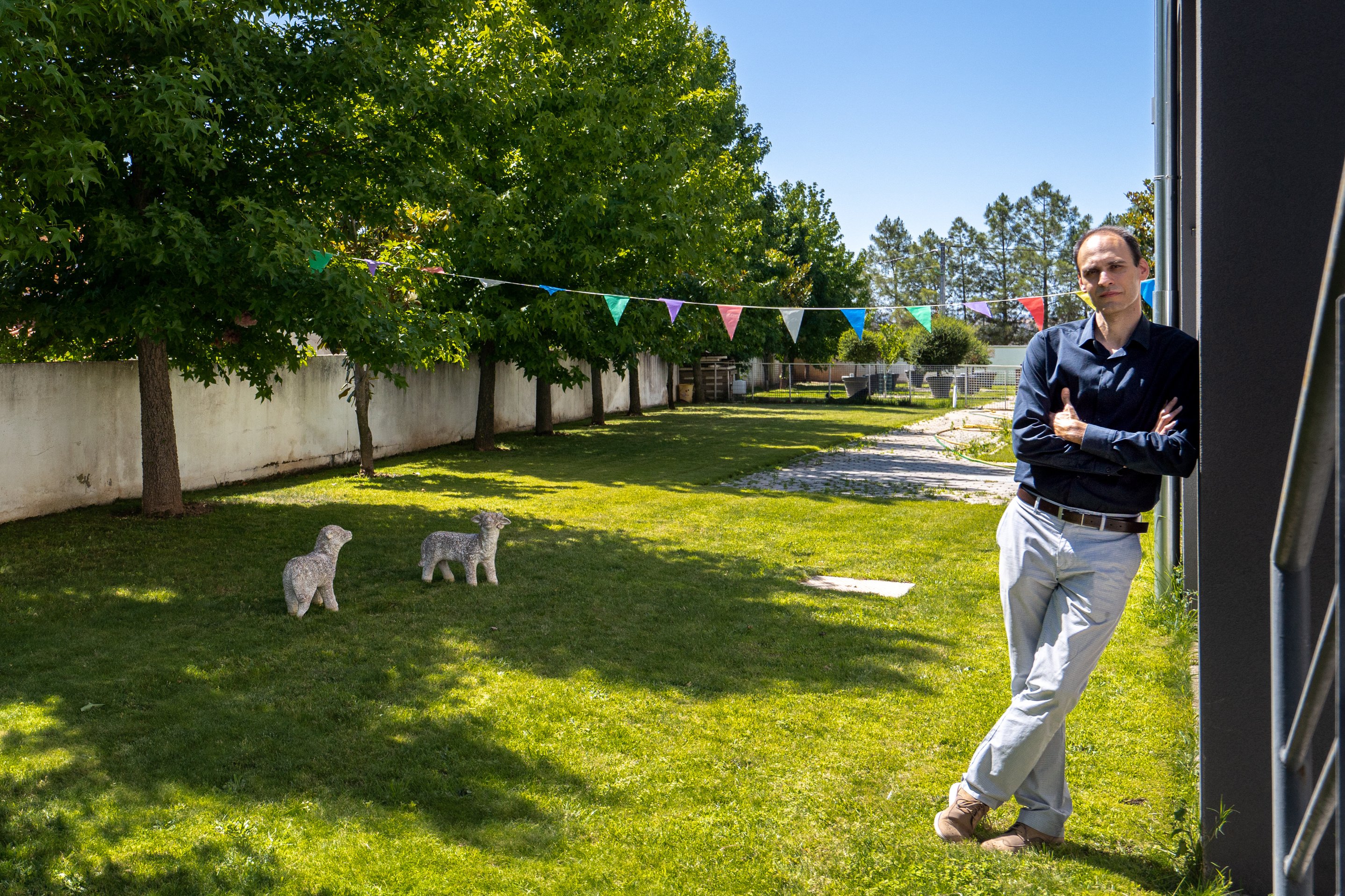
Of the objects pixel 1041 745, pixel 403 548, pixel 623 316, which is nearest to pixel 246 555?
pixel 403 548

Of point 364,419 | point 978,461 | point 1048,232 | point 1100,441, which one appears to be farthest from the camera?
point 1048,232

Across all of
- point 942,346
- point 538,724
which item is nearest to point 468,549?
point 538,724

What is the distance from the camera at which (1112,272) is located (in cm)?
306

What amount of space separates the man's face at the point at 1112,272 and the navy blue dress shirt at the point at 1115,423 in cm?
9

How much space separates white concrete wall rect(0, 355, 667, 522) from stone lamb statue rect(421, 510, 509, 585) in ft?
16.0

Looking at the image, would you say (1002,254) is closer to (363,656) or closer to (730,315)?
(730,315)

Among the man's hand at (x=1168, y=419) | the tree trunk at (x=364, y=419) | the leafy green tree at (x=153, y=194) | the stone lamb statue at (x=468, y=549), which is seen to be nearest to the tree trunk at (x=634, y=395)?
the tree trunk at (x=364, y=419)

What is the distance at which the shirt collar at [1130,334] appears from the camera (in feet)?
10.1

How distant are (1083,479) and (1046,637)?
522mm

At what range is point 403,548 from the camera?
862cm

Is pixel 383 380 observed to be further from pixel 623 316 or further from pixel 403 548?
pixel 403 548

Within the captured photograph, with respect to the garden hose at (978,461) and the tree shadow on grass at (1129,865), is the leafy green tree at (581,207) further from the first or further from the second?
the tree shadow on grass at (1129,865)

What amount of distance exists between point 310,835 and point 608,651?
2.47 m

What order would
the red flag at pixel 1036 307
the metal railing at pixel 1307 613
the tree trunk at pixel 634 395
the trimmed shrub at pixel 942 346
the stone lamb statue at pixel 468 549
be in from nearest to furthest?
1. the metal railing at pixel 1307 613
2. the stone lamb statue at pixel 468 549
3. the red flag at pixel 1036 307
4. the tree trunk at pixel 634 395
5. the trimmed shrub at pixel 942 346
